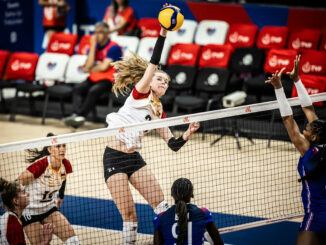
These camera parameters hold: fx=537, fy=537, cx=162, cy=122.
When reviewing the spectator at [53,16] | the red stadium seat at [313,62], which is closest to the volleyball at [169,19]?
the red stadium seat at [313,62]

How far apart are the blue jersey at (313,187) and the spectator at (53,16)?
961cm

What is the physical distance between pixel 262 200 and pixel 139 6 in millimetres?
7132

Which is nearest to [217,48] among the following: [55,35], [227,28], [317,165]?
[227,28]

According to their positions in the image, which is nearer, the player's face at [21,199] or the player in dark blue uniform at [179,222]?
the player in dark blue uniform at [179,222]

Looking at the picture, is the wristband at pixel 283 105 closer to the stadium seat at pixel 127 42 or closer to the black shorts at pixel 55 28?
the stadium seat at pixel 127 42

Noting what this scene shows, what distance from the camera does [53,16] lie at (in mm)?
13445

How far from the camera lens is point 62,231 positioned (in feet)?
18.4

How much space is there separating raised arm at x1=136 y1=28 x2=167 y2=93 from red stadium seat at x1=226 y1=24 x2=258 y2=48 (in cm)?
652

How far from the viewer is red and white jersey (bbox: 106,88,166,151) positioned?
5.62 metres

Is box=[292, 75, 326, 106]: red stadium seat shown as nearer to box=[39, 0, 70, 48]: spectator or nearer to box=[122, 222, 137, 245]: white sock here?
box=[122, 222, 137, 245]: white sock

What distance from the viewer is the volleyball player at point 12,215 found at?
468cm

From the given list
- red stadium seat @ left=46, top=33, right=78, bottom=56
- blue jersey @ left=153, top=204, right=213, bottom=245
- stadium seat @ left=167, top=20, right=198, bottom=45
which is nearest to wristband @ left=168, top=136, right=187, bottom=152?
blue jersey @ left=153, top=204, right=213, bottom=245

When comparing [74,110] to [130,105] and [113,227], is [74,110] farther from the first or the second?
[130,105]

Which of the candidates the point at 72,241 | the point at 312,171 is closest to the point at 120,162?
the point at 72,241
